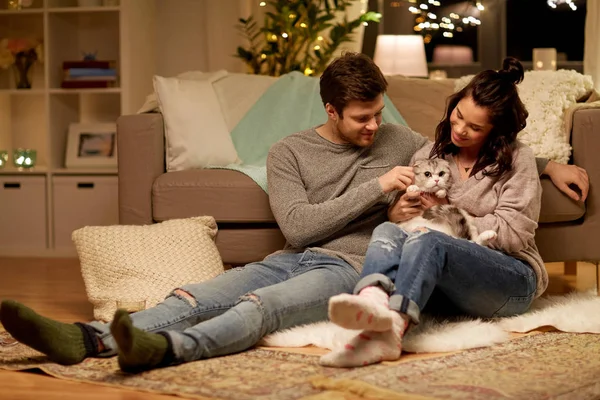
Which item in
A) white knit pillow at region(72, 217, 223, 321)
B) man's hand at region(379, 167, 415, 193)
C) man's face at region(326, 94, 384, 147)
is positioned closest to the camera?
man's hand at region(379, 167, 415, 193)

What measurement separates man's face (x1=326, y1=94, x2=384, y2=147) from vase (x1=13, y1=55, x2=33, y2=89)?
2.99 m

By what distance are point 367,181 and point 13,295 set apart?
1.68 metres

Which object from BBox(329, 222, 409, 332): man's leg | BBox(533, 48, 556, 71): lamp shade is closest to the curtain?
BBox(533, 48, 556, 71): lamp shade

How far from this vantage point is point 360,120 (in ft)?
8.45

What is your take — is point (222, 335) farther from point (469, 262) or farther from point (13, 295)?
point (13, 295)

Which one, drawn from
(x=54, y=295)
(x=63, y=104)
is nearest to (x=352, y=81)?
(x=54, y=295)

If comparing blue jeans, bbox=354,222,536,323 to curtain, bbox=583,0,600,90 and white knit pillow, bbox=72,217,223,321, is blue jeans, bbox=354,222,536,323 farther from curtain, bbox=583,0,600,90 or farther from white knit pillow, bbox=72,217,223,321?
curtain, bbox=583,0,600,90

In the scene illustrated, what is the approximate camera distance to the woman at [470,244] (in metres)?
2.15

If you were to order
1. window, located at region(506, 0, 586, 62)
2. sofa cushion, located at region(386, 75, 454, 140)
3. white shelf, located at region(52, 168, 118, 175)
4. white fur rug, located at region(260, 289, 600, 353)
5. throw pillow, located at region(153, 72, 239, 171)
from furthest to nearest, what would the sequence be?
window, located at region(506, 0, 586, 62) < white shelf, located at region(52, 168, 118, 175) < sofa cushion, located at region(386, 75, 454, 140) < throw pillow, located at region(153, 72, 239, 171) < white fur rug, located at region(260, 289, 600, 353)

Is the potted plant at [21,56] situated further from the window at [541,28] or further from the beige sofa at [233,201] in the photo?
the window at [541,28]

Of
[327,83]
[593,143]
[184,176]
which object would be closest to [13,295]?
[184,176]

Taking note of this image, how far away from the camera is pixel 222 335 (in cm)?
216

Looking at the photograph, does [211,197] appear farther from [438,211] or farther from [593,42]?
[593,42]

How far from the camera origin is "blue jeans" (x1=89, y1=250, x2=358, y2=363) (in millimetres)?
2152
